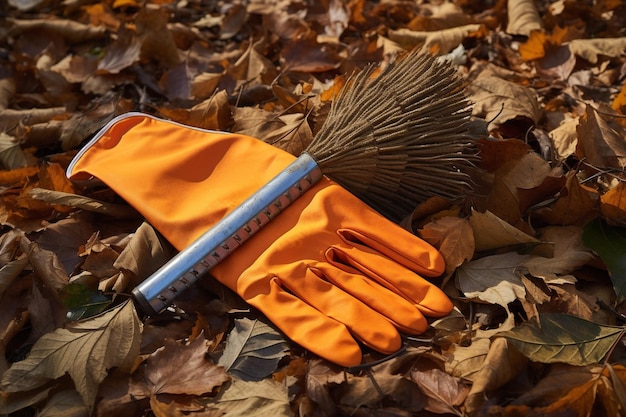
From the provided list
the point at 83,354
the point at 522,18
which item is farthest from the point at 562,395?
the point at 522,18

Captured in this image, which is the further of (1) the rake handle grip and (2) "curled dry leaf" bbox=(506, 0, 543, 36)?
(2) "curled dry leaf" bbox=(506, 0, 543, 36)

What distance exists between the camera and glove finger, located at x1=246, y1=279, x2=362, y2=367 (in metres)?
1.59

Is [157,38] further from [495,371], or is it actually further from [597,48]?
[495,371]

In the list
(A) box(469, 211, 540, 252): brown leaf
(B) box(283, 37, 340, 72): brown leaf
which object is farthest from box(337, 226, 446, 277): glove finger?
(B) box(283, 37, 340, 72): brown leaf

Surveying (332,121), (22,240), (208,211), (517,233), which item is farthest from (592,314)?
(22,240)

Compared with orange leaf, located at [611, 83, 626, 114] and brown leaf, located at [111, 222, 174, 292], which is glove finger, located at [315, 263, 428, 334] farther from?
orange leaf, located at [611, 83, 626, 114]

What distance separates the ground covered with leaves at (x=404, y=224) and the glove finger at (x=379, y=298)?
6 centimetres

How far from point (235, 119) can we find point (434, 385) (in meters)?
1.22

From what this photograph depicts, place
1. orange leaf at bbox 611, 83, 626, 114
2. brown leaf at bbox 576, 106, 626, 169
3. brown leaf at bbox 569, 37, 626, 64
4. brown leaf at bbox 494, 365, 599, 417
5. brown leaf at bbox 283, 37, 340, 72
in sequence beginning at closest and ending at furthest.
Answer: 1. brown leaf at bbox 494, 365, 599, 417
2. brown leaf at bbox 576, 106, 626, 169
3. orange leaf at bbox 611, 83, 626, 114
4. brown leaf at bbox 569, 37, 626, 64
5. brown leaf at bbox 283, 37, 340, 72

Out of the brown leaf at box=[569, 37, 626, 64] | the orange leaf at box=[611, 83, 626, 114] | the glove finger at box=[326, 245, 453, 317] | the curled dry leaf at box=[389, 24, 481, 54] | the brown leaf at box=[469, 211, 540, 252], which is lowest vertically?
the glove finger at box=[326, 245, 453, 317]

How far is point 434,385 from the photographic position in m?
1.53

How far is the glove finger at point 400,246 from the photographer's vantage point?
1.77 m

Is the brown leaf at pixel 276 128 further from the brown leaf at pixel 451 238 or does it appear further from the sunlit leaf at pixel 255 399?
the sunlit leaf at pixel 255 399

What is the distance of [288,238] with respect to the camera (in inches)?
71.7
